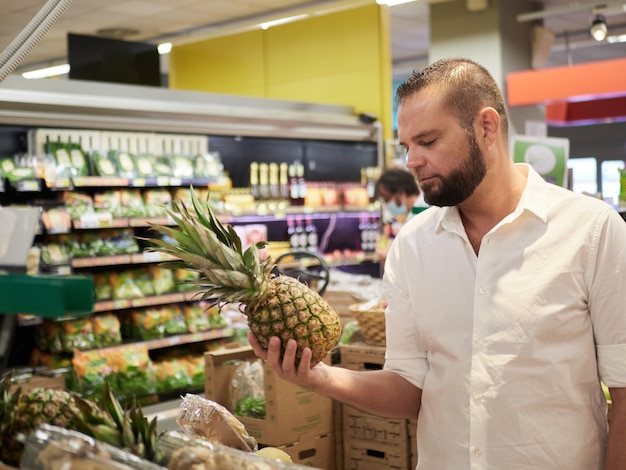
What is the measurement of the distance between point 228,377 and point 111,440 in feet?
8.19

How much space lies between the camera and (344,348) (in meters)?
4.04

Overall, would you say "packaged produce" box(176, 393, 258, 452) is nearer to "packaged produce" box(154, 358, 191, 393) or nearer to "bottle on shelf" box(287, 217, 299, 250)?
"packaged produce" box(154, 358, 191, 393)

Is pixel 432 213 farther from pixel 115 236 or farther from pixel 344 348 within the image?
pixel 115 236

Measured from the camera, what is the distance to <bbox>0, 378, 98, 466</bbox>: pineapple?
1543 mm

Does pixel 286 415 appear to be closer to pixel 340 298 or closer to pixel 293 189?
pixel 340 298

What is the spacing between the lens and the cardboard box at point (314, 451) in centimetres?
377

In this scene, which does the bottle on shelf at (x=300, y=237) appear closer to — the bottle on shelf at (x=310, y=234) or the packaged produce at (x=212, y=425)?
the bottle on shelf at (x=310, y=234)

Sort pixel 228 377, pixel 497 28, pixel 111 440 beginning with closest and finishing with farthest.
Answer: pixel 111 440 → pixel 228 377 → pixel 497 28

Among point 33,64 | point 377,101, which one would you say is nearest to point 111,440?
point 377,101

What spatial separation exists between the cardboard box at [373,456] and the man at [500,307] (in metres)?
1.73

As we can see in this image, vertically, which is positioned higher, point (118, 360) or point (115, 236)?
point (115, 236)

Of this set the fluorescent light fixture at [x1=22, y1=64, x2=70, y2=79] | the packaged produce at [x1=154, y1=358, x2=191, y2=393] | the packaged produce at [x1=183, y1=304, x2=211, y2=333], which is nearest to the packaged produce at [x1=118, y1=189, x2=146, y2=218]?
the packaged produce at [x1=183, y1=304, x2=211, y2=333]

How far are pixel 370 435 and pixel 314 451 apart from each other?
0.29m

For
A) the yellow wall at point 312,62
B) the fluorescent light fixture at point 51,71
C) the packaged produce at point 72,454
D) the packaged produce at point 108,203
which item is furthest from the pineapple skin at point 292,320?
the fluorescent light fixture at point 51,71
